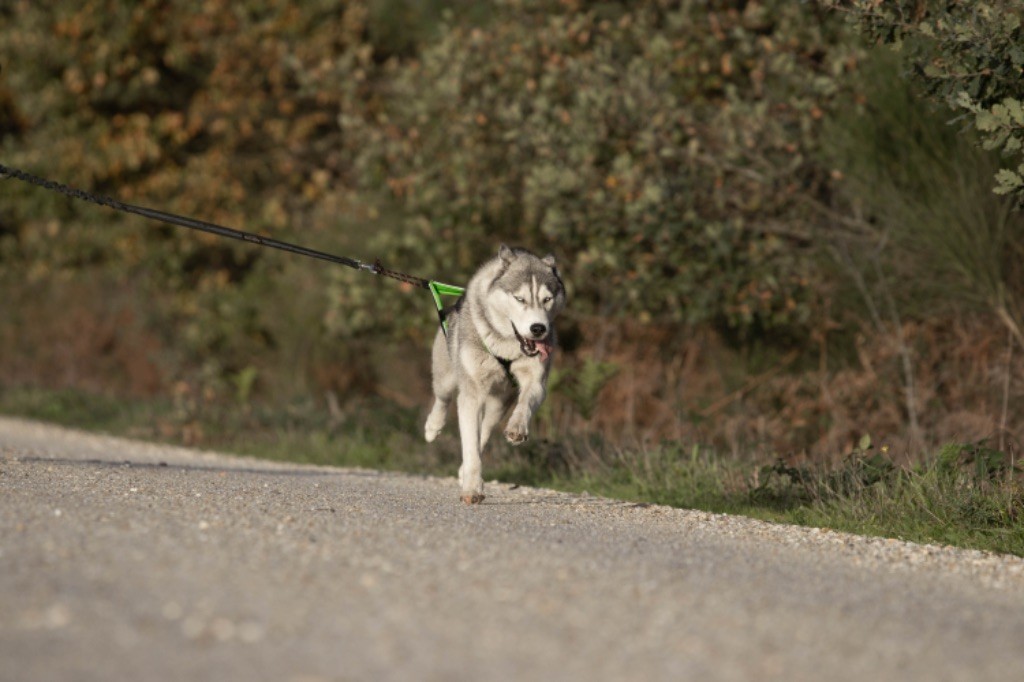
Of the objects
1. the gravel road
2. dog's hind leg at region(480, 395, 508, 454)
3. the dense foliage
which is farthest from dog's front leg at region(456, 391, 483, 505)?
the dense foliage

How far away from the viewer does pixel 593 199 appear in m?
12.9

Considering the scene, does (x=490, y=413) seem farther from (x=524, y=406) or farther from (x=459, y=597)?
(x=459, y=597)

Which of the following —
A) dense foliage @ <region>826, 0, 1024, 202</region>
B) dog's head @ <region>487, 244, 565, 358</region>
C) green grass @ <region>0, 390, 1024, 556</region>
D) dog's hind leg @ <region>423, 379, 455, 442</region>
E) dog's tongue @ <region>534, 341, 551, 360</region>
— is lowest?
green grass @ <region>0, 390, 1024, 556</region>

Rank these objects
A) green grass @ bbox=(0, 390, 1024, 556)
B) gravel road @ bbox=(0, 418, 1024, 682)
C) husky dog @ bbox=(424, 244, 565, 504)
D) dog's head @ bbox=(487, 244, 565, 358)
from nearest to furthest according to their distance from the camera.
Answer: gravel road @ bbox=(0, 418, 1024, 682)
green grass @ bbox=(0, 390, 1024, 556)
dog's head @ bbox=(487, 244, 565, 358)
husky dog @ bbox=(424, 244, 565, 504)

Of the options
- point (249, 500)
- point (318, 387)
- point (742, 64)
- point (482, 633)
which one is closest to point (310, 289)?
point (318, 387)

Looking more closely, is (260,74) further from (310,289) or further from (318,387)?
(318,387)

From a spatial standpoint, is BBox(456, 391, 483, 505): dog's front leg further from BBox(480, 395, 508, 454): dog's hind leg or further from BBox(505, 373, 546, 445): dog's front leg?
BBox(480, 395, 508, 454): dog's hind leg

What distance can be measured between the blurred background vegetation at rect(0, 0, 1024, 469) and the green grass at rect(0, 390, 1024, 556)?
30 centimetres

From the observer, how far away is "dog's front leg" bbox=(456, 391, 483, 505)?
7918 millimetres

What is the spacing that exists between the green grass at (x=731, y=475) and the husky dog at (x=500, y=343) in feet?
4.25

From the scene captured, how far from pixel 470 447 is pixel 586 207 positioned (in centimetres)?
570

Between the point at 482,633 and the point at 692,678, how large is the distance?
29.5 inches

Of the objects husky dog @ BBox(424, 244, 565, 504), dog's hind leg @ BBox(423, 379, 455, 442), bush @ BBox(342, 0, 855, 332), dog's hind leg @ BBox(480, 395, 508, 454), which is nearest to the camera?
husky dog @ BBox(424, 244, 565, 504)

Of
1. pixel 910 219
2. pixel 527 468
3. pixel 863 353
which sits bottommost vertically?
pixel 527 468
